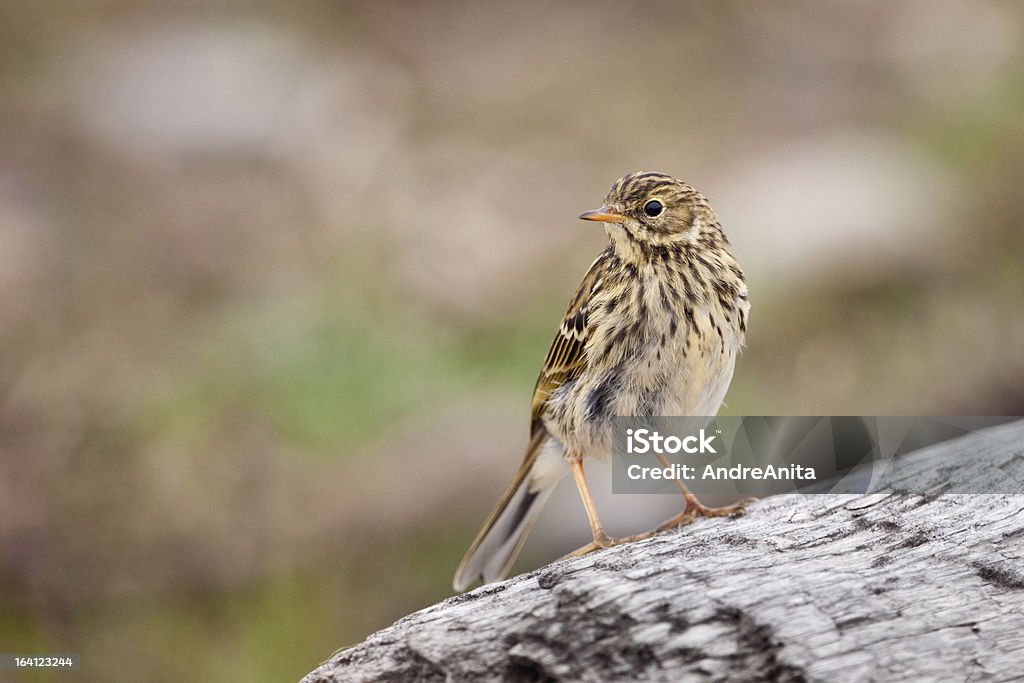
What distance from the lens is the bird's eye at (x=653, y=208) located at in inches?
176

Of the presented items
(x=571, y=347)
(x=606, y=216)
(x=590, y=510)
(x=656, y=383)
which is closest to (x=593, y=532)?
(x=590, y=510)

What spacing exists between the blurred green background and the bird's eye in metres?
2.70

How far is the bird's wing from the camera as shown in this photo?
4512mm

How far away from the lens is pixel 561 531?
669 centimetres

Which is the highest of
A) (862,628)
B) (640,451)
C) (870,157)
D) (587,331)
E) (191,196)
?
(191,196)

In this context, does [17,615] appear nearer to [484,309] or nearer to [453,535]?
[453,535]

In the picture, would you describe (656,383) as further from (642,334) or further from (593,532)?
(593,532)

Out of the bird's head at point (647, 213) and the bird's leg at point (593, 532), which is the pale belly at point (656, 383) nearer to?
the bird's leg at point (593, 532)

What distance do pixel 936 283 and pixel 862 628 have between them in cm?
593

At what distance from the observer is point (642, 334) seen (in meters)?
4.35

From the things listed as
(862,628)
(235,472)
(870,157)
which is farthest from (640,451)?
(870,157)

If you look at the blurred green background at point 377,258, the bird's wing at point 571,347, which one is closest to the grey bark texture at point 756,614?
the bird's wing at point 571,347

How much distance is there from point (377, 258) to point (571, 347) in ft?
16.1

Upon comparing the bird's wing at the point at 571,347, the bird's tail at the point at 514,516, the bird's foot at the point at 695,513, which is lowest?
the bird's foot at the point at 695,513
